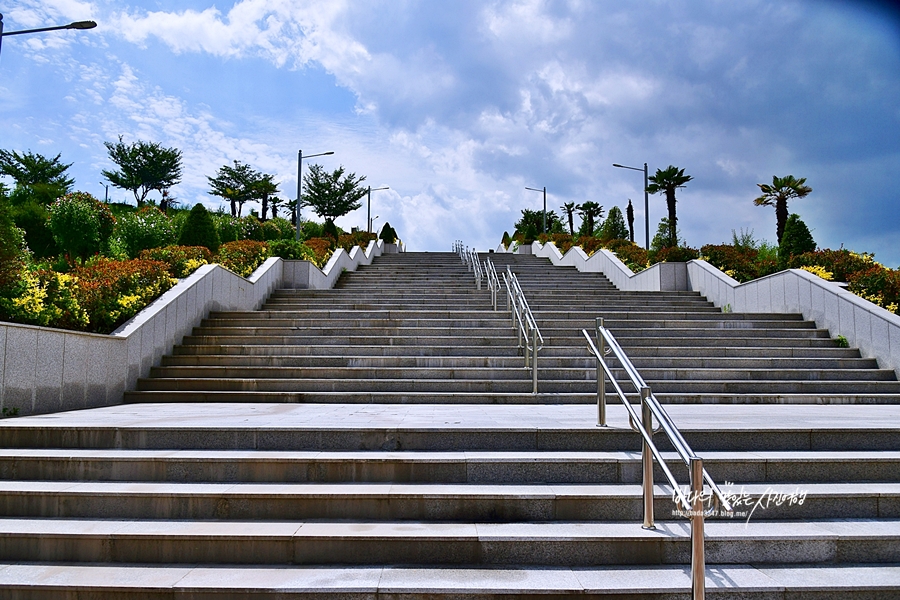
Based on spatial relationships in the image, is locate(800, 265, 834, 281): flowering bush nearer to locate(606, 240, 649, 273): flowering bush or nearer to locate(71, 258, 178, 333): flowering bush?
locate(606, 240, 649, 273): flowering bush

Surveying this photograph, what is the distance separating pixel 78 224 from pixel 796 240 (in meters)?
23.2

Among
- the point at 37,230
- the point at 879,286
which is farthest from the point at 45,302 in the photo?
the point at 37,230

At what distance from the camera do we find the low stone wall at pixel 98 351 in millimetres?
6465

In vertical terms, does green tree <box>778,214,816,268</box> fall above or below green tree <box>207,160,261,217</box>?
below

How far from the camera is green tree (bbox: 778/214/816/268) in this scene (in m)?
15.5

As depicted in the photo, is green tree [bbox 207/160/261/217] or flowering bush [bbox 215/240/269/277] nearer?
flowering bush [bbox 215/240/269/277]

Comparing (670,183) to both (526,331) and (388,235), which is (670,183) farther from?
(526,331)

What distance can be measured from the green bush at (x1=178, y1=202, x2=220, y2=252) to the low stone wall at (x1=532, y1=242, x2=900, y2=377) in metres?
11.9

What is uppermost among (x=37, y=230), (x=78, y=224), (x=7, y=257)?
(x=37, y=230)

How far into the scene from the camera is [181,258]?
38.7 feet

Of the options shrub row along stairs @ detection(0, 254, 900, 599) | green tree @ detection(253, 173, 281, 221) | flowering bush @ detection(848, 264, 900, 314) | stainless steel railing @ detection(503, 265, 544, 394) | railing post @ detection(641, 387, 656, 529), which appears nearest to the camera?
shrub row along stairs @ detection(0, 254, 900, 599)

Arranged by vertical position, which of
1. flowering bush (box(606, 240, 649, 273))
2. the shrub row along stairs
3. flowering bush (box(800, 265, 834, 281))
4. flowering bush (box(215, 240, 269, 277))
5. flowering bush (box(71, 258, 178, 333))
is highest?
flowering bush (box(606, 240, 649, 273))

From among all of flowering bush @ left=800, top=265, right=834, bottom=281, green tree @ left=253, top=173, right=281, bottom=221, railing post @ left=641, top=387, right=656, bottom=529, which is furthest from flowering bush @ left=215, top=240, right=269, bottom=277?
green tree @ left=253, top=173, right=281, bottom=221

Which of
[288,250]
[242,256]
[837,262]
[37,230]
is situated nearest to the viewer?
[837,262]
